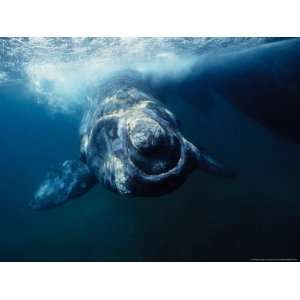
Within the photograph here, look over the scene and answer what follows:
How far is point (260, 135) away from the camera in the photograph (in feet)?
41.3

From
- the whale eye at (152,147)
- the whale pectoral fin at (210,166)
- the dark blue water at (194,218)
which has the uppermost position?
the whale eye at (152,147)

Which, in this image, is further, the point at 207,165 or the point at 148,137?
the point at 207,165

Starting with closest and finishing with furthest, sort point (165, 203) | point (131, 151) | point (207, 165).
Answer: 1. point (131, 151)
2. point (207, 165)
3. point (165, 203)

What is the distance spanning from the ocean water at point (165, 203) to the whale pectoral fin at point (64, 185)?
105cm

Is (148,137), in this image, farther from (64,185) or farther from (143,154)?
(64,185)

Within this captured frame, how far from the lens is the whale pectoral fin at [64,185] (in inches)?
272

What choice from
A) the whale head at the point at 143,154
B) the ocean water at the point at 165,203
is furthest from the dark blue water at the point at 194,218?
the whale head at the point at 143,154

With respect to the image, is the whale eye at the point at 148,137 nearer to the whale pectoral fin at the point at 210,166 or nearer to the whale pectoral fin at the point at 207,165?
the whale pectoral fin at the point at 207,165

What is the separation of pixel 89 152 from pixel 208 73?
5894mm

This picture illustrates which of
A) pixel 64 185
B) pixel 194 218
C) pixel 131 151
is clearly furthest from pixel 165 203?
pixel 131 151

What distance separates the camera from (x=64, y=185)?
7195 millimetres

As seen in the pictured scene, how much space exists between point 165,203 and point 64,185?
4559 millimetres
